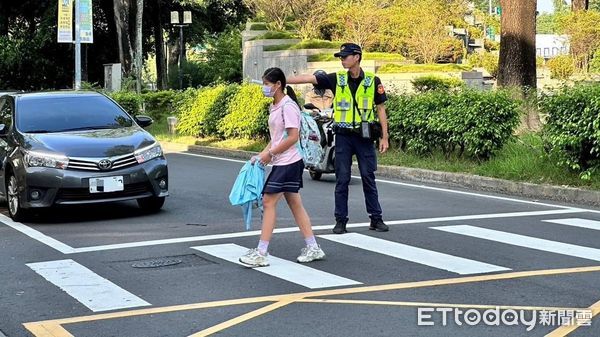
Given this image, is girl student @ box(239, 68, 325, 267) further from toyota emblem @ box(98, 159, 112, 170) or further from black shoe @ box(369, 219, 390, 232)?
toyota emblem @ box(98, 159, 112, 170)

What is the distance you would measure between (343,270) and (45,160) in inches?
178

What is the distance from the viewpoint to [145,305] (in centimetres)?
634

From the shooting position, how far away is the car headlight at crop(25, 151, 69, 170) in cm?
1014

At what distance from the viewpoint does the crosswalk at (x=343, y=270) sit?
682 cm

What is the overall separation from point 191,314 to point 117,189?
4.53 meters

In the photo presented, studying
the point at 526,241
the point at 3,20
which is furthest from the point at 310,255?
the point at 3,20

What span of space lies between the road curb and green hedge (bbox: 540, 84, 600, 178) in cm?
32

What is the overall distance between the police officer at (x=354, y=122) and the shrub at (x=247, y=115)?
10940 mm

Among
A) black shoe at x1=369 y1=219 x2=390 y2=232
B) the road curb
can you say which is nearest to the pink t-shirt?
black shoe at x1=369 y1=219 x2=390 y2=232

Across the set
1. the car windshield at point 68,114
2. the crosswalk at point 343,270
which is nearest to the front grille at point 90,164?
the car windshield at point 68,114

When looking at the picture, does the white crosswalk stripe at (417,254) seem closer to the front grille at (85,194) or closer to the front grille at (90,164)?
the front grille at (85,194)

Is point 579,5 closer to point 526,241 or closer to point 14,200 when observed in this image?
point 526,241

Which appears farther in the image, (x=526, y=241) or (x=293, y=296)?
(x=526, y=241)

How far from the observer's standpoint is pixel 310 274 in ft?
23.8
